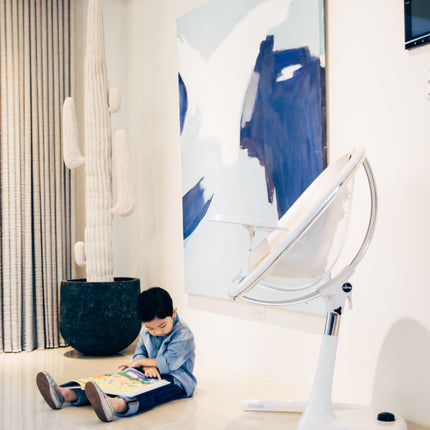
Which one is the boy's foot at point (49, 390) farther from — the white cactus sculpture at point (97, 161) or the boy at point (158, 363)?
the white cactus sculpture at point (97, 161)

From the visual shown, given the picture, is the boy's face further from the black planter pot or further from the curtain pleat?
the curtain pleat

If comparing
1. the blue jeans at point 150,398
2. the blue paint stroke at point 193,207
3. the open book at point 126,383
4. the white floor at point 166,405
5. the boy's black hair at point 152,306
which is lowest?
the white floor at point 166,405

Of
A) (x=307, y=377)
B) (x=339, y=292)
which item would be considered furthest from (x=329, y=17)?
(x=307, y=377)

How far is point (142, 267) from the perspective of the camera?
10.9ft

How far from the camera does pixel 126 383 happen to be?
6.63 ft

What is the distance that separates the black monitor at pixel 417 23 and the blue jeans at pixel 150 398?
154 centimetres

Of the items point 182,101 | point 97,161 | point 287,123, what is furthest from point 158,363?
point 182,101

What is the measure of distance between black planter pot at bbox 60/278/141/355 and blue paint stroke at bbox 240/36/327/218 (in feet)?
3.36

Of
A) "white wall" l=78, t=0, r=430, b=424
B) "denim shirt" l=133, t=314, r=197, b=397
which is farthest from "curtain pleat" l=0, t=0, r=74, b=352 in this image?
"denim shirt" l=133, t=314, r=197, b=397

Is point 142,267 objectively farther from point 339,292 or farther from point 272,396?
point 339,292

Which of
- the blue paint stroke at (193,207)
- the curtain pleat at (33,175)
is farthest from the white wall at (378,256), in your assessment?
the curtain pleat at (33,175)

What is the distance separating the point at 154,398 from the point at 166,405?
76 mm

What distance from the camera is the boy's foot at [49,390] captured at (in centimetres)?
198

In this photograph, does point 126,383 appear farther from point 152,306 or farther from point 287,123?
point 287,123
